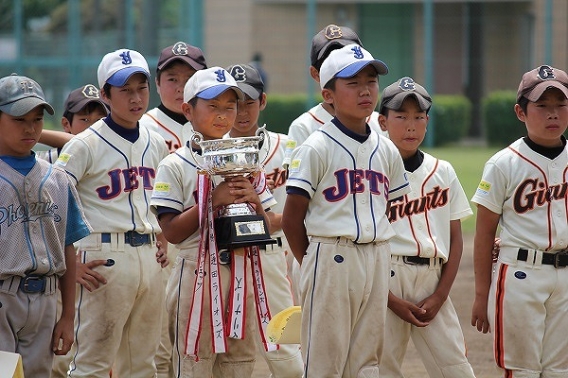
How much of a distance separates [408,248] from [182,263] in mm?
1240

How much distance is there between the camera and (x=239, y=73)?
20.3ft

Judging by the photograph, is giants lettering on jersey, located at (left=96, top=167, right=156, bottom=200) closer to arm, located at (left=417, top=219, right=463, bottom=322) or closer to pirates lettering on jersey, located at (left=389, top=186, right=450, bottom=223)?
pirates lettering on jersey, located at (left=389, top=186, right=450, bottom=223)

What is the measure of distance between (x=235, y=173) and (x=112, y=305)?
1.19 metres

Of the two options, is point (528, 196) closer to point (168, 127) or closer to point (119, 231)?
point (119, 231)

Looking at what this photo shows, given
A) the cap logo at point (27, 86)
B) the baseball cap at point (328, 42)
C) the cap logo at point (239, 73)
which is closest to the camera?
the cap logo at point (27, 86)

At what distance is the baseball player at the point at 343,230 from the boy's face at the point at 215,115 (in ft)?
1.22

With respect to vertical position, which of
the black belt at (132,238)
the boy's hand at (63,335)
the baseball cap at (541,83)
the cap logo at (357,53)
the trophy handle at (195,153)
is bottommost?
the boy's hand at (63,335)

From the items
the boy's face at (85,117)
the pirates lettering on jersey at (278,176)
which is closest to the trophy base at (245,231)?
the pirates lettering on jersey at (278,176)

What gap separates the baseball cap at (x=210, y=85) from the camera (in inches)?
202

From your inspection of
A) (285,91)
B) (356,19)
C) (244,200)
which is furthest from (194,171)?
(356,19)

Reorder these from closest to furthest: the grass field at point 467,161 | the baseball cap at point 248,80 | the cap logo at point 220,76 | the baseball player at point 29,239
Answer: the baseball player at point 29,239 < the cap logo at point 220,76 < the baseball cap at point 248,80 < the grass field at point 467,161

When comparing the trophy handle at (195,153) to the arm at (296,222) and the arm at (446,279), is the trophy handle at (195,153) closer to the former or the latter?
the arm at (296,222)

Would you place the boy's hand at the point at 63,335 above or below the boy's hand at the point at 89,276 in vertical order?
below

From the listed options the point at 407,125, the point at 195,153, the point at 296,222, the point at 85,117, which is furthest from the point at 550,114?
the point at 85,117
